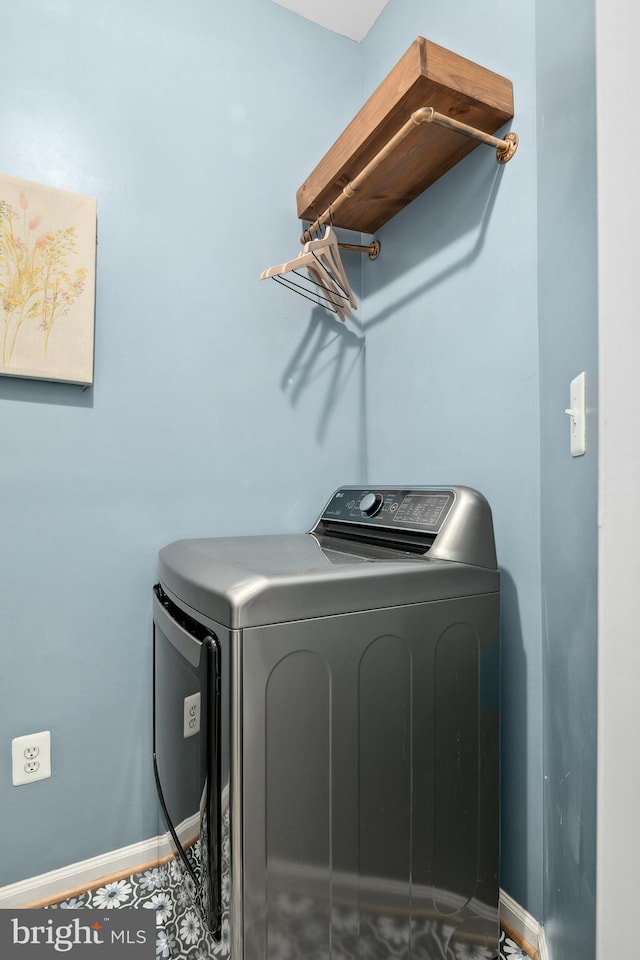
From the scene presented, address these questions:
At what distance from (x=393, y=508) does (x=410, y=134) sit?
2.92 ft

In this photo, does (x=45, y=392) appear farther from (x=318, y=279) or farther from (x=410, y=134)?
(x=410, y=134)

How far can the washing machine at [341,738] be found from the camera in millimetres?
765

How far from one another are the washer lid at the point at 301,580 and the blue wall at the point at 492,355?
22 centimetres

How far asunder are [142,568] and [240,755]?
2.52 ft

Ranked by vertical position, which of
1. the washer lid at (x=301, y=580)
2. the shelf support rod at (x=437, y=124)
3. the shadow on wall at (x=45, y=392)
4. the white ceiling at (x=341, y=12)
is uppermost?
the white ceiling at (x=341, y=12)

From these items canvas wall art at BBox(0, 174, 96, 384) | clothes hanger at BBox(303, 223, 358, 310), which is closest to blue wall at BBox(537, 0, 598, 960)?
clothes hanger at BBox(303, 223, 358, 310)

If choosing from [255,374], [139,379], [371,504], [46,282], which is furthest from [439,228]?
[46,282]

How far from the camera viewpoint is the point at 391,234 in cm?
165

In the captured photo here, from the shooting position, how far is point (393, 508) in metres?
1.21

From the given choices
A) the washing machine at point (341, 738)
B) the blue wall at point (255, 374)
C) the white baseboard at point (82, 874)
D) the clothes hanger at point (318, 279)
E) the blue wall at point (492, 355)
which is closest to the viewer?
the washing machine at point (341, 738)

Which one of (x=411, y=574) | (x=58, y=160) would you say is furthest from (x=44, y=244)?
(x=411, y=574)

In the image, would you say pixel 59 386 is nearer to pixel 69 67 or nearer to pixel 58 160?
pixel 58 160

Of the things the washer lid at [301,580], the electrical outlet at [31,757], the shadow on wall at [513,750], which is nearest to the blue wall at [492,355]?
the shadow on wall at [513,750]

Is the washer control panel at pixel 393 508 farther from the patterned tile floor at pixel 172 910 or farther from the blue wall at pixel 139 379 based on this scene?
the patterned tile floor at pixel 172 910
